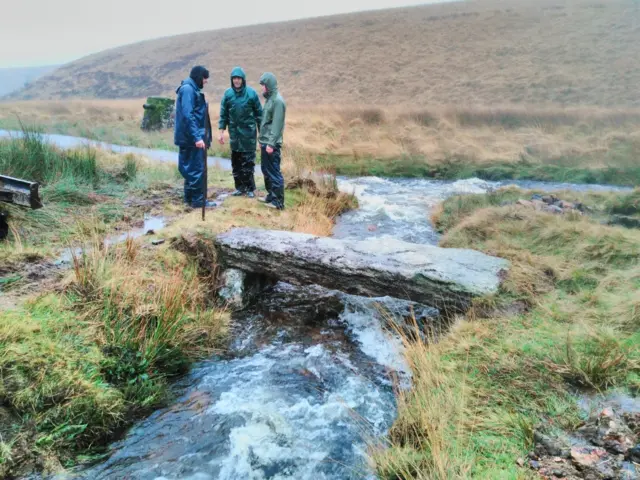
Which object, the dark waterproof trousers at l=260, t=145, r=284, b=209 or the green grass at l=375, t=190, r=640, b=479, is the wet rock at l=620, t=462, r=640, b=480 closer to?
the green grass at l=375, t=190, r=640, b=479

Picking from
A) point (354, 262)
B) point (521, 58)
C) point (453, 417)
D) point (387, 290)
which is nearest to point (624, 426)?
point (453, 417)

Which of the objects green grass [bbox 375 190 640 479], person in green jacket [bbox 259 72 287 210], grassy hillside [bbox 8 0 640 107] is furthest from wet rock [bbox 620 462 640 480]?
grassy hillside [bbox 8 0 640 107]

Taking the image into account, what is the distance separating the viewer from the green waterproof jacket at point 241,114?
6.74 meters

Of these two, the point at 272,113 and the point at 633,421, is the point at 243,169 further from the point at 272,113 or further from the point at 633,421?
the point at 633,421

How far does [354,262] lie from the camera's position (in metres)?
4.51

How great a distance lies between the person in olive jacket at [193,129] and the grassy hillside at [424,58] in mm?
15454

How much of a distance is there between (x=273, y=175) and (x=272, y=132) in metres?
0.71

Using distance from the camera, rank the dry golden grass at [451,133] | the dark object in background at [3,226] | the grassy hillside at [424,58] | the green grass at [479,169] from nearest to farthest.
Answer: the dark object in background at [3,226], the green grass at [479,169], the dry golden grass at [451,133], the grassy hillside at [424,58]

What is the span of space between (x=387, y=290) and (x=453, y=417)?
1.73 m

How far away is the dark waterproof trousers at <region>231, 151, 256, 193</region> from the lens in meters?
7.21

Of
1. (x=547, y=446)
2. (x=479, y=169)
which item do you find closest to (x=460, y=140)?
(x=479, y=169)

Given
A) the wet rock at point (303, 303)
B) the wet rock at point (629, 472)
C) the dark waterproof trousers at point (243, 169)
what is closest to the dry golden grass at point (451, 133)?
the dark waterproof trousers at point (243, 169)

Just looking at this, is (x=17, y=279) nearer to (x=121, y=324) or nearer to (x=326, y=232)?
(x=121, y=324)

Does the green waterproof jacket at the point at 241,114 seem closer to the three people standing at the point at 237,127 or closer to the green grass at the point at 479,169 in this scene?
the three people standing at the point at 237,127
